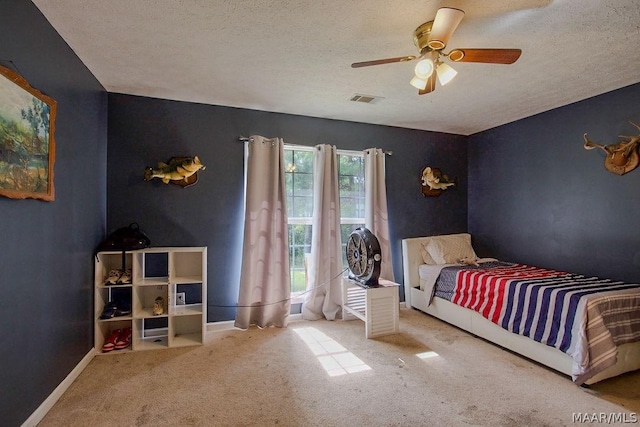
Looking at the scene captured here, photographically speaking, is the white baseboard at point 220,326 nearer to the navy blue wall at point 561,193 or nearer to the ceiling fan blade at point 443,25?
the ceiling fan blade at point 443,25

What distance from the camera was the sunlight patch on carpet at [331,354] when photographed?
2.43 meters

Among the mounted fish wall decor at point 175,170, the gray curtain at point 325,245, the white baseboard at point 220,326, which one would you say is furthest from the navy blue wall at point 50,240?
the gray curtain at point 325,245

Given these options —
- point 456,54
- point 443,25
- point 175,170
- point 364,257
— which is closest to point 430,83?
point 456,54

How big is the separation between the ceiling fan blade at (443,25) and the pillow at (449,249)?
8.77 feet

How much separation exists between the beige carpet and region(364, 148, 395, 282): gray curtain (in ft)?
3.60

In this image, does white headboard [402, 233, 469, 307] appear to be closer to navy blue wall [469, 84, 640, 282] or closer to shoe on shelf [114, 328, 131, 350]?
navy blue wall [469, 84, 640, 282]

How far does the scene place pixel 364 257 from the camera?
3.17 meters

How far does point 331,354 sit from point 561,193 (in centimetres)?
297

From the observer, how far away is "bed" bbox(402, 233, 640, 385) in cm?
215

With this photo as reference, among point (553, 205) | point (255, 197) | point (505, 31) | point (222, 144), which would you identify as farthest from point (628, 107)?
point (222, 144)

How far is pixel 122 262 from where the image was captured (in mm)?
2850

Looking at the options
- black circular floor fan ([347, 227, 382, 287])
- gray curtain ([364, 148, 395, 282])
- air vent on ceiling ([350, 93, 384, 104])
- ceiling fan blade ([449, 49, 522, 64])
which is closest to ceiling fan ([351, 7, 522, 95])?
ceiling fan blade ([449, 49, 522, 64])

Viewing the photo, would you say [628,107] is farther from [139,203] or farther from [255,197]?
[139,203]

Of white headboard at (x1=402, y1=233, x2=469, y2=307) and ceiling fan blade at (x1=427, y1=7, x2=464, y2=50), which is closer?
ceiling fan blade at (x1=427, y1=7, x2=464, y2=50)
